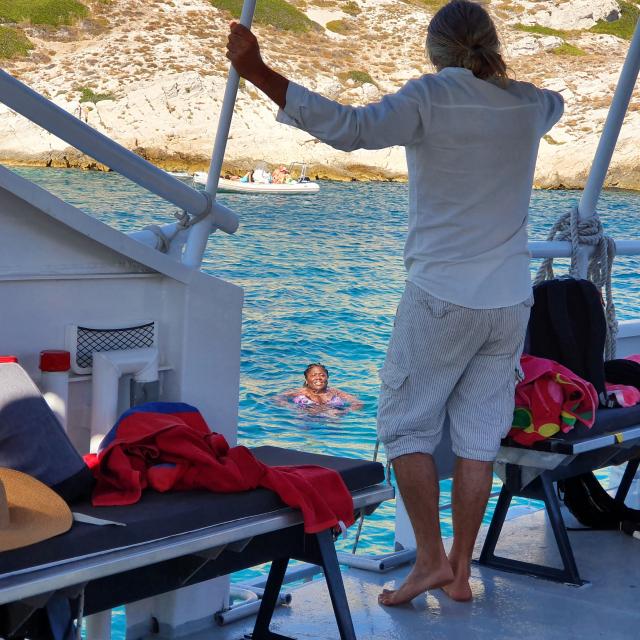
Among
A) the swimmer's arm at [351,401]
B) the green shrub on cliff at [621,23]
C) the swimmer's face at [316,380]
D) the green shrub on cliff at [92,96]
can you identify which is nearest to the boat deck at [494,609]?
the swimmer's face at [316,380]

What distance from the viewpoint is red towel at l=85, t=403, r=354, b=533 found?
2.23 meters

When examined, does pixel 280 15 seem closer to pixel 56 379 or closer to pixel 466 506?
pixel 466 506

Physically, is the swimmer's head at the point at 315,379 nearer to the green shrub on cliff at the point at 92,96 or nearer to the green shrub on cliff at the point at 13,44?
the green shrub on cliff at the point at 92,96

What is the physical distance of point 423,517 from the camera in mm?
2818

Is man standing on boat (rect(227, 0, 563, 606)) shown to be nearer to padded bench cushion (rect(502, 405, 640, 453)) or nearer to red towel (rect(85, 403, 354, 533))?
padded bench cushion (rect(502, 405, 640, 453))

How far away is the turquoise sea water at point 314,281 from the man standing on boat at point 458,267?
13.9 ft

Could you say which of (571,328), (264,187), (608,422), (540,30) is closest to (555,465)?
(608,422)

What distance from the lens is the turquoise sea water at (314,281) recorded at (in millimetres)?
10578

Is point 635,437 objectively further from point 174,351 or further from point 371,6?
point 371,6

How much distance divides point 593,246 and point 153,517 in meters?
2.41

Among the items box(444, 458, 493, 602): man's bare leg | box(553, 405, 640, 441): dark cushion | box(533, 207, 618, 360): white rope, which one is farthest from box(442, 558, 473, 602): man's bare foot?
box(533, 207, 618, 360): white rope

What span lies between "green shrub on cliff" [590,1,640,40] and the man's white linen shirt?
169 ft

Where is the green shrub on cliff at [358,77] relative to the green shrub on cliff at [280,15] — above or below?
below

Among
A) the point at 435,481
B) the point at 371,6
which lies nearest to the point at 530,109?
the point at 435,481
